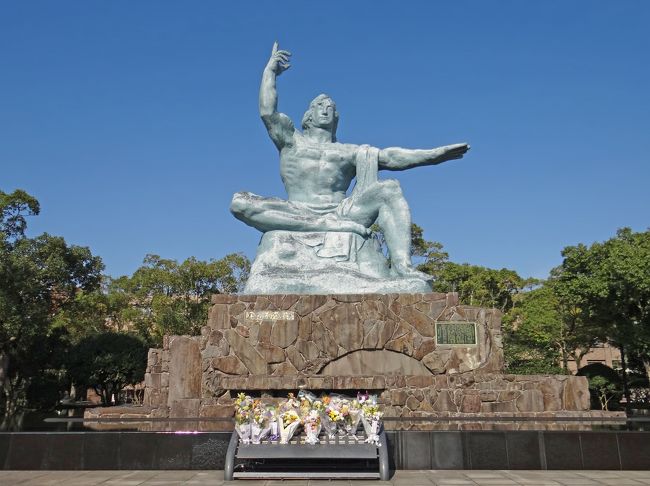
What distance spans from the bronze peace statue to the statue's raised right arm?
0.06 feet

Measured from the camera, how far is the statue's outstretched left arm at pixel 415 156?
11.0m

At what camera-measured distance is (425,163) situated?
11336 millimetres

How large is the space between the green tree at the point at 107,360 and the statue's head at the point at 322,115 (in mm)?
15089

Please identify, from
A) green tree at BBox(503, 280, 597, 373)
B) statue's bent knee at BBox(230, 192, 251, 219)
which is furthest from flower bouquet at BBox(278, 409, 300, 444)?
green tree at BBox(503, 280, 597, 373)

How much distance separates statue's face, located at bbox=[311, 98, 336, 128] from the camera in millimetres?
11688

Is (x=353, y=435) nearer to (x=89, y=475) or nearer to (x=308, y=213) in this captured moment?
(x=89, y=475)

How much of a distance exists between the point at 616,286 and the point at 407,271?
41.1 feet

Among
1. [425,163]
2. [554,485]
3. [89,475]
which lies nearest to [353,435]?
[554,485]

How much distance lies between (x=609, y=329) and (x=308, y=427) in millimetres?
18696

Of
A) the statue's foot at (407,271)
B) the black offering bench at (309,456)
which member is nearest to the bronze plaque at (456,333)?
the statue's foot at (407,271)

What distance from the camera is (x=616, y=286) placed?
781 inches

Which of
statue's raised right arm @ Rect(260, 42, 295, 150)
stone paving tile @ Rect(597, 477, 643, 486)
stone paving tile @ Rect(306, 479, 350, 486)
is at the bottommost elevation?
stone paving tile @ Rect(306, 479, 350, 486)

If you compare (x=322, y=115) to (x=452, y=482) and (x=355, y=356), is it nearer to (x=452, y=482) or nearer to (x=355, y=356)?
(x=355, y=356)

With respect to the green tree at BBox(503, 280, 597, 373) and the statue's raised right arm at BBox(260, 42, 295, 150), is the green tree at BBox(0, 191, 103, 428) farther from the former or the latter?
the green tree at BBox(503, 280, 597, 373)
